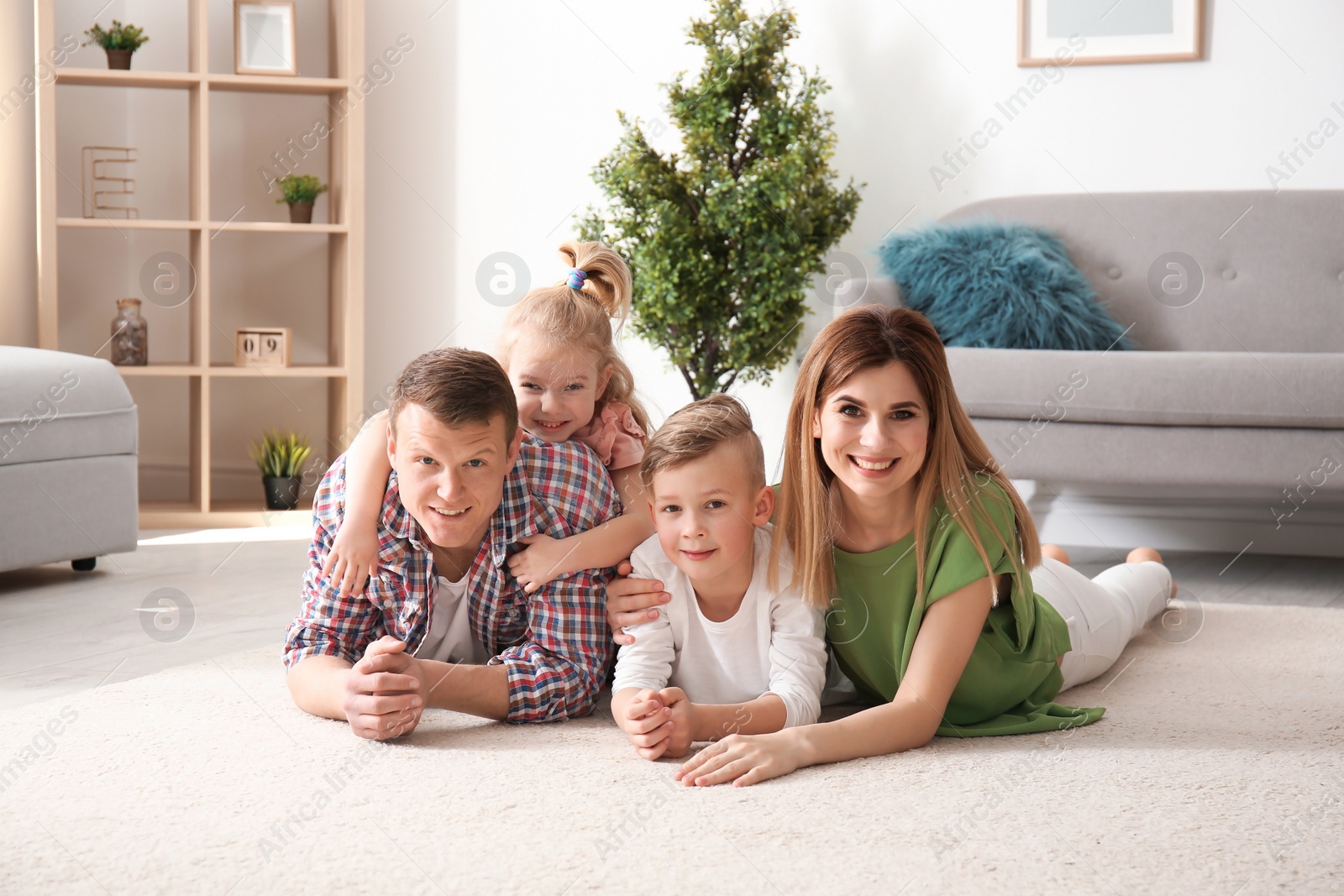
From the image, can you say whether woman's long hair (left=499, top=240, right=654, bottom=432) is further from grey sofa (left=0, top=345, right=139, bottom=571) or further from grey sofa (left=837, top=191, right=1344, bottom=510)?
grey sofa (left=0, top=345, right=139, bottom=571)

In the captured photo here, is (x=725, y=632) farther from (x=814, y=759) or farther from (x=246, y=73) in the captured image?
(x=246, y=73)

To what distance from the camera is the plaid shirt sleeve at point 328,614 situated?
1473mm

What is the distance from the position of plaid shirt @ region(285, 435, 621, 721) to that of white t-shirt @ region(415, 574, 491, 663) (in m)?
0.01

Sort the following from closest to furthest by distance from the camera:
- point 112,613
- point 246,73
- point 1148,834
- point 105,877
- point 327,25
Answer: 1. point 105,877
2. point 1148,834
3. point 112,613
4. point 246,73
5. point 327,25

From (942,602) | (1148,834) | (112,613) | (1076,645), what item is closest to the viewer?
(1148,834)

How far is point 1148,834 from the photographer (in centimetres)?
108

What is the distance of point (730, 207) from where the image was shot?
122 inches

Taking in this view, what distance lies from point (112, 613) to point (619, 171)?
169 cm

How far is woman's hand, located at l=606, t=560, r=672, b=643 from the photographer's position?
4.71 ft

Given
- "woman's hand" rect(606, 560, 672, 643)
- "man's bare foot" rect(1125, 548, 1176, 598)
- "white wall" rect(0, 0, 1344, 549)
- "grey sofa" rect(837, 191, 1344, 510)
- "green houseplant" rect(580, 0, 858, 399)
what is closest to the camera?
"woman's hand" rect(606, 560, 672, 643)

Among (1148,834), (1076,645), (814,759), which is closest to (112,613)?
(814,759)

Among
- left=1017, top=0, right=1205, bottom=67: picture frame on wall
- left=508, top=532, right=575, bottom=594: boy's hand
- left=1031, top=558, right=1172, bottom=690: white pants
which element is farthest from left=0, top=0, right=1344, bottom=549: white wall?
left=508, top=532, right=575, bottom=594: boy's hand

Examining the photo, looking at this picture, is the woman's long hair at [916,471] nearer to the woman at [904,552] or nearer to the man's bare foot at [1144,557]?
the woman at [904,552]

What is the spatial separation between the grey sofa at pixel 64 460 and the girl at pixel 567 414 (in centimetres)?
117
